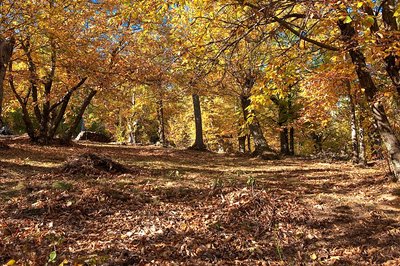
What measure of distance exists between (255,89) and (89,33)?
1088cm

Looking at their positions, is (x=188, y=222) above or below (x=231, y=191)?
below

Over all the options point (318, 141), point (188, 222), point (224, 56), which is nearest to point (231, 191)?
point (188, 222)

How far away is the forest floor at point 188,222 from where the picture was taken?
468cm

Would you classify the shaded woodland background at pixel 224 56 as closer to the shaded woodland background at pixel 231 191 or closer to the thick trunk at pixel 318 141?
the shaded woodland background at pixel 231 191

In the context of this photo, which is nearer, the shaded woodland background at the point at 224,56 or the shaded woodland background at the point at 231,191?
the shaded woodland background at the point at 231,191

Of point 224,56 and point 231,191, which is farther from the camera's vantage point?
point 224,56

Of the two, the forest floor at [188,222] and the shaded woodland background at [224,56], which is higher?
the shaded woodland background at [224,56]

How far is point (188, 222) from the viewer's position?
5.79m

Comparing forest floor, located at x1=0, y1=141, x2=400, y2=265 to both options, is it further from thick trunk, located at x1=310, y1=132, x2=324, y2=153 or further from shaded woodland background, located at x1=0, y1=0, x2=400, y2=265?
thick trunk, located at x1=310, y1=132, x2=324, y2=153

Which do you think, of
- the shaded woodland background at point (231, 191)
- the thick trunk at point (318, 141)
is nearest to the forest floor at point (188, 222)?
the shaded woodland background at point (231, 191)

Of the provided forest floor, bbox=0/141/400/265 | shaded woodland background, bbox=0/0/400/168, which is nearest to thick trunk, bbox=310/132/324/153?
shaded woodland background, bbox=0/0/400/168

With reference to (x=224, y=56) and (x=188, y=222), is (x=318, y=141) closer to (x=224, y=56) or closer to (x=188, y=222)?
(x=224, y=56)

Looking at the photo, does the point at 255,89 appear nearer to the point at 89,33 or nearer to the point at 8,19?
the point at 8,19

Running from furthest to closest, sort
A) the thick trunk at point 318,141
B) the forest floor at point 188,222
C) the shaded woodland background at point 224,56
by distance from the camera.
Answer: the thick trunk at point 318,141, the shaded woodland background at point 224,56, the forest floor at point 188,222
